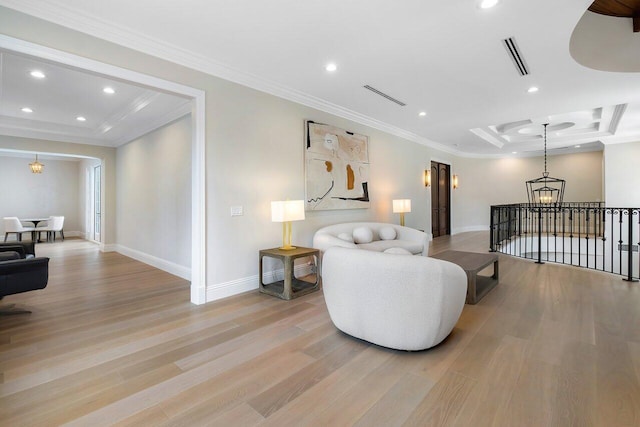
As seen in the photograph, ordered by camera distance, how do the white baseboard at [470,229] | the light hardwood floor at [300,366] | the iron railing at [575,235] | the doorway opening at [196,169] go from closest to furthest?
the light hardwood floor at [300,366] → the doorway opening at [196,169] → the iron railing at [575,235] → the white baseboard at [470,229]

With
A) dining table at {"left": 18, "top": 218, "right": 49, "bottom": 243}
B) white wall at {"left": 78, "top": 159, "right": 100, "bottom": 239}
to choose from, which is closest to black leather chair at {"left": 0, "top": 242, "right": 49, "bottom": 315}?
white wall at {"left": 78, "top": 159, "right": 100, "bottom": 239}

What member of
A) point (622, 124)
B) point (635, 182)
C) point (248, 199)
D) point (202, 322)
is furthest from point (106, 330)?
point (635, 182)

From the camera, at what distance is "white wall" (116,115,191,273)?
186 inches

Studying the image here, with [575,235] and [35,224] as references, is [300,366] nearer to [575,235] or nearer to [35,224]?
[575,235]

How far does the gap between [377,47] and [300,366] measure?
325 centimetres

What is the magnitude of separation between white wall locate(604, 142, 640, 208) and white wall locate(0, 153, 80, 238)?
650 inches

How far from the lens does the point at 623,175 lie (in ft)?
25.2

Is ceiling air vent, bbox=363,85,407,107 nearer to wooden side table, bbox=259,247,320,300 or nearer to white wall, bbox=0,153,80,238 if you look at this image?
wooden side table, bbox=259,247,320,300

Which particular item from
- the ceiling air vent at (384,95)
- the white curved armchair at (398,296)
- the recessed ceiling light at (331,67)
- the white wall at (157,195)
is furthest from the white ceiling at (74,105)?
the white curved armchair at (398,296)

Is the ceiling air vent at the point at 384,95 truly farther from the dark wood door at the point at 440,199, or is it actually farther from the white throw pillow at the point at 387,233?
the dark wood door at the point at 440,199

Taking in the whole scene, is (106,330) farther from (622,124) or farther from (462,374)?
(622,124)

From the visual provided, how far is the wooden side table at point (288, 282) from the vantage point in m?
3.63

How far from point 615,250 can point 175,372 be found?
11.1 metres

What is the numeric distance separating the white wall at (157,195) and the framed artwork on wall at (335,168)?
192 centimetres
